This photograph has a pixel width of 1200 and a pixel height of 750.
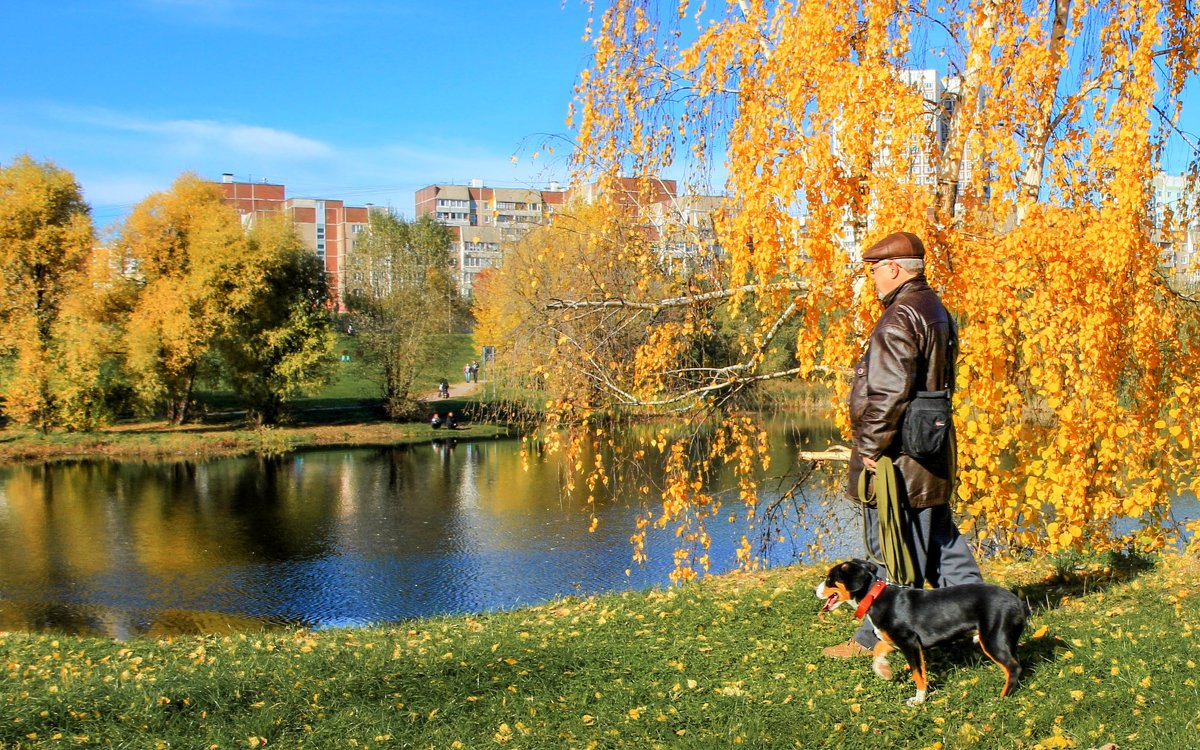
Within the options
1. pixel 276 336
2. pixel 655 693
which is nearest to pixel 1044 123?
pixel 655 693

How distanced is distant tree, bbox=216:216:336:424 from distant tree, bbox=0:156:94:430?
6.18 m

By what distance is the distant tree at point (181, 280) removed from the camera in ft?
123

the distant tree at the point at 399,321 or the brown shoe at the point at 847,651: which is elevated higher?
the distant tree at the point at 399,321

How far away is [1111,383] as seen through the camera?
655 cm

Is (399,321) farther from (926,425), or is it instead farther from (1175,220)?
(926,425)

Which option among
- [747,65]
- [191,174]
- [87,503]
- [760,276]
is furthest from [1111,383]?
[191,174]

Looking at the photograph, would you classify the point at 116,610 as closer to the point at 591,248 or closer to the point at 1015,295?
the point at 591,248

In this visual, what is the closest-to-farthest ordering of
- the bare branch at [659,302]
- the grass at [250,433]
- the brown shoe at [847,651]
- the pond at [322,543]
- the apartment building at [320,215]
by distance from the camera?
the brown shoe at [847,651], the bare branch at [659,302], the pond at [322,543], the grass at [250,433], the apartment building at [320,215]

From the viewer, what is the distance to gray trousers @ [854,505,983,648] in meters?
4.90

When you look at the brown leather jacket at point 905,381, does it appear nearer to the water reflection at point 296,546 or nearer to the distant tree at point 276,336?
the water reflection at point 296,546

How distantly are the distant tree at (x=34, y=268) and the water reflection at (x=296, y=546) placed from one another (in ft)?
18.1

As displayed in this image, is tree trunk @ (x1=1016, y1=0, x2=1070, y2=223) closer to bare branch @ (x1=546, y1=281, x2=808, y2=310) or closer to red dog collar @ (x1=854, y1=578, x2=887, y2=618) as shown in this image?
bare branch @ (x1=546, y1=281, x2=808, y2=310)

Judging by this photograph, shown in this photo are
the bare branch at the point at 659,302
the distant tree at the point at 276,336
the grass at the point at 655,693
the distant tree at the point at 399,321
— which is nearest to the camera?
the grass at the point at 655,693

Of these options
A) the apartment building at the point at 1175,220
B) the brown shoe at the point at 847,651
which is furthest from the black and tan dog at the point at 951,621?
the apartment building at the point at 1175,220
